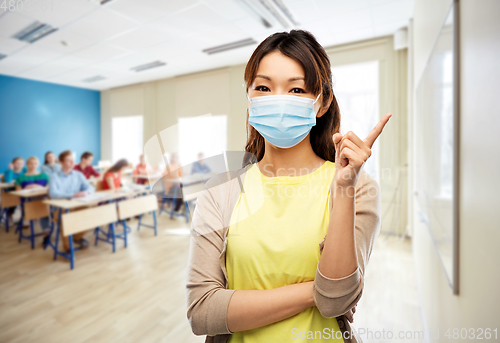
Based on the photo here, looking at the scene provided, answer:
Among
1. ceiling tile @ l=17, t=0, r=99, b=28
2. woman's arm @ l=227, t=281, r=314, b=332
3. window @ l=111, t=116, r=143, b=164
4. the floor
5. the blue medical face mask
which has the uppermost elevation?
ceiling tile @ l=17, t=0, r=99, b=28

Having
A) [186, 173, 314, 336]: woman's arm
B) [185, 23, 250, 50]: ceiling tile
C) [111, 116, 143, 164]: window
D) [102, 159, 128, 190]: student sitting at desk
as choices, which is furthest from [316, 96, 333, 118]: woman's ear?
[111, 116, 143, 164]: window

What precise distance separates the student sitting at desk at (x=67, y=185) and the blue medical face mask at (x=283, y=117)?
12.9 feet

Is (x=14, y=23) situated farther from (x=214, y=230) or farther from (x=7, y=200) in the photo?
(x=214, y=230)

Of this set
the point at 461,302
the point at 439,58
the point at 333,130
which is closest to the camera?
the point at 333,130

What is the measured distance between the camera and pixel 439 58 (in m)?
1.37

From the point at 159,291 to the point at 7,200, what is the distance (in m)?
3.73

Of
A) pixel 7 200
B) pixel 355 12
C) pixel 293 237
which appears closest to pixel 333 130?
pixel 293 237

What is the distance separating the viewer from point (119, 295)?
8.54ft

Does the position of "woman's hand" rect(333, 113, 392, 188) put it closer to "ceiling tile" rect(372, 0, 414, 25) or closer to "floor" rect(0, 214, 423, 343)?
"floor" rect(0, 214, 423, 343)

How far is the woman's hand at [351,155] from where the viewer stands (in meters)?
0.57

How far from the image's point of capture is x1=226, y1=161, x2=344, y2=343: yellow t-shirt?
2.34 feet

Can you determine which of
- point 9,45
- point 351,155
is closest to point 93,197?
point 9,45

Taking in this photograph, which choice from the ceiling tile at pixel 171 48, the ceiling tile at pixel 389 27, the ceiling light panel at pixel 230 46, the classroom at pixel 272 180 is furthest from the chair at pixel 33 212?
the ceiling tile at pixel 389 27

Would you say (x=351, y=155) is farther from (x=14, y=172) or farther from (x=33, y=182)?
(x=14, y=172)
